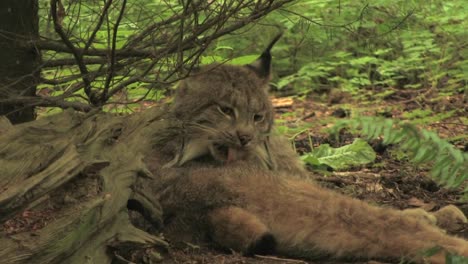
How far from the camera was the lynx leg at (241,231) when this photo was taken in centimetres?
370

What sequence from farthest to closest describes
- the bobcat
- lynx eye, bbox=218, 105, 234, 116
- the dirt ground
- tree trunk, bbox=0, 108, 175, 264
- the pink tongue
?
lynx eye, bbox=218, 105, 234, 116 → the pink tongue → the dirt ground → the bobcat → tree trunk, bbox=0, 108, 175, 264

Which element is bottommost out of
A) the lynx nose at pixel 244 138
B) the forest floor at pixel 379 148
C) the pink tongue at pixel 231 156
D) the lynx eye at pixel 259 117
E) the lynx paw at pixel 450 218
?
the forest floor at pixel 379 148

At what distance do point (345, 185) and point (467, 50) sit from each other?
3.23m

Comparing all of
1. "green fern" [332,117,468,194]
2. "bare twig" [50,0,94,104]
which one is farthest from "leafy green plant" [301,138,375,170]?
"green fern" [332,117,468,194]

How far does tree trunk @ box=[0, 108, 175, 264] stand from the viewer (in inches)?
118

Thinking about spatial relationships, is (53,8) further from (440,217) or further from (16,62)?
(440,217)

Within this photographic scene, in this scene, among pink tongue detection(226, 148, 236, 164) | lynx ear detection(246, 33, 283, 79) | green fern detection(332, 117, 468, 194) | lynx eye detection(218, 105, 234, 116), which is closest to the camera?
green fern detection(332, 117, 468, 194)

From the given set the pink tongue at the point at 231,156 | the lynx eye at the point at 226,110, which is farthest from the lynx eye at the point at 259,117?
the pink tongue at the point at 231,156

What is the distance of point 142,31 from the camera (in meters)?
4.77

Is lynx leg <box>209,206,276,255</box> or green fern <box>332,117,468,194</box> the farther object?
lynx leg <box>209,206,276,255</box>

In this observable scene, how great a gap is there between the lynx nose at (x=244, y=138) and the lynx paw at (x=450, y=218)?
130 cm

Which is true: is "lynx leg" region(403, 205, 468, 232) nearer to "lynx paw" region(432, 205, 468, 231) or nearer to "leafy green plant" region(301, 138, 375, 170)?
"lynx paw" region(432, 205, 468, 231)

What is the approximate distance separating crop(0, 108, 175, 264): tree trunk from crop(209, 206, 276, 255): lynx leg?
0.99 ft

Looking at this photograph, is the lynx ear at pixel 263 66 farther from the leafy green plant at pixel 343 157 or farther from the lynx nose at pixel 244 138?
the leafy green plant at pixel 343 157
